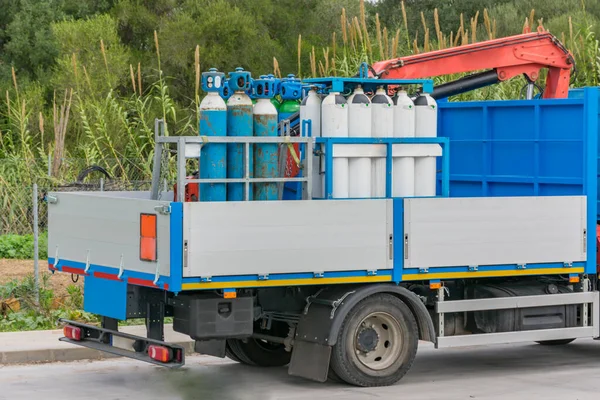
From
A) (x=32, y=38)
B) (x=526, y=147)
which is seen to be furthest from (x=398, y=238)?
(x=32, y=38)

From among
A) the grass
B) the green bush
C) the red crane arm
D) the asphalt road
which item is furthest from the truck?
the green bush

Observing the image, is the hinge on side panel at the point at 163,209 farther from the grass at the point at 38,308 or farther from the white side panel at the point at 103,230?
the grass at the point at 38,308

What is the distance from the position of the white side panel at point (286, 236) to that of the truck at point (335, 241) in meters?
0.01

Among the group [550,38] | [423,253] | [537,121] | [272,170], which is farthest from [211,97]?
[550,38]

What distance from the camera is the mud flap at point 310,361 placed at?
10.3 meters

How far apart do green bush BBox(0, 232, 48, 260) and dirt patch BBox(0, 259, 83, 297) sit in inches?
16.9

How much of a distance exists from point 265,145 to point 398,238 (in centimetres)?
138

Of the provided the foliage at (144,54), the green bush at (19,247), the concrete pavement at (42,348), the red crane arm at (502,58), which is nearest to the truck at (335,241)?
the concrete pavement at (42,348)

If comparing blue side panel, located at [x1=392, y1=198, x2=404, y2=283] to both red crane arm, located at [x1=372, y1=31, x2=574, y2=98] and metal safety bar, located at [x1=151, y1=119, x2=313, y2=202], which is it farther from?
red crane arm, located at [x1=372, y1=31, x2=574, y2=98]

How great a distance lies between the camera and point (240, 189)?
10.5 m

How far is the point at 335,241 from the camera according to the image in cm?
1021

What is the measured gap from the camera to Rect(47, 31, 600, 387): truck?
9.89 m

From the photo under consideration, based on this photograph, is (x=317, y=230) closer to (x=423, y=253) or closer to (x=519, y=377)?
(x=423, y=253)

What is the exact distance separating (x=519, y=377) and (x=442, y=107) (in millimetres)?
3303
